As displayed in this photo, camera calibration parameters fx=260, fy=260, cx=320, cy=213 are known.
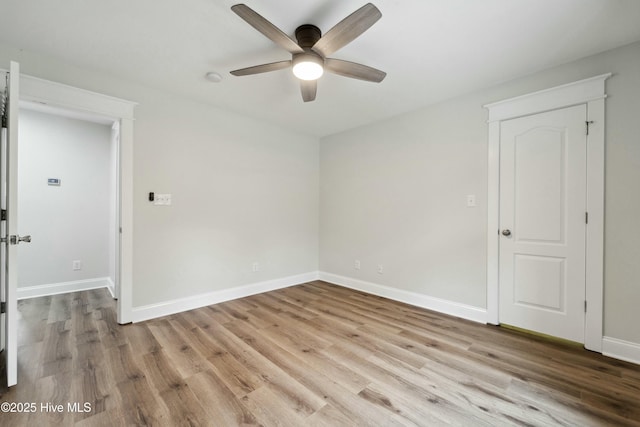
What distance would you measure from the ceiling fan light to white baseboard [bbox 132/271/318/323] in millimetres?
2792

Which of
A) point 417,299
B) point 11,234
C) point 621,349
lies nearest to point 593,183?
point 621,349

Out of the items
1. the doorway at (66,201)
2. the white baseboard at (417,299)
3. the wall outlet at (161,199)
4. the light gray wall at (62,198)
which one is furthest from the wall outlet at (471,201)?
the light gray wall at (62,198)

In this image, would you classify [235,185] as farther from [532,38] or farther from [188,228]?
[532,38]

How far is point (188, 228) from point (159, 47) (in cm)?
187

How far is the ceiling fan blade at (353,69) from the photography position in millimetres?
1943

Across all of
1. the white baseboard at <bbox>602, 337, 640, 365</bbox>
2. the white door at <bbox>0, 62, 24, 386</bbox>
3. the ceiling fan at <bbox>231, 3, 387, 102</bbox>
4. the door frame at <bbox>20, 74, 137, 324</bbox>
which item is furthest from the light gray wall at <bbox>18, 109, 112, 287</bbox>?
the white baseboard at <bbox>602, 337, 640, 365</bbox>

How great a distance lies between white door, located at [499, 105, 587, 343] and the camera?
232 cm

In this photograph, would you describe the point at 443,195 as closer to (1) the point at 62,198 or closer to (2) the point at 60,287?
(1) the point at 62,198

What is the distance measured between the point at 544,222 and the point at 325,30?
262 centimetres

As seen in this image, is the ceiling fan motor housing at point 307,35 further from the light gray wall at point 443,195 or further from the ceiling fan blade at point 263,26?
the light gray wall at point 443,195

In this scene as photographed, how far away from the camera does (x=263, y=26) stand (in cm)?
159

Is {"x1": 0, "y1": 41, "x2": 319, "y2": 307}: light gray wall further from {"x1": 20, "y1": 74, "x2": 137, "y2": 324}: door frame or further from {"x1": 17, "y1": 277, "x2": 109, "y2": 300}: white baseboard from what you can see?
{"x1": 17, "y1": 277, "x2": 109, "y2": 300}: white baseboard

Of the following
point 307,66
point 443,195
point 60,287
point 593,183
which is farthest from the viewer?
point 60,287

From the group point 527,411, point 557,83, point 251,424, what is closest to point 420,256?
point 527,411
